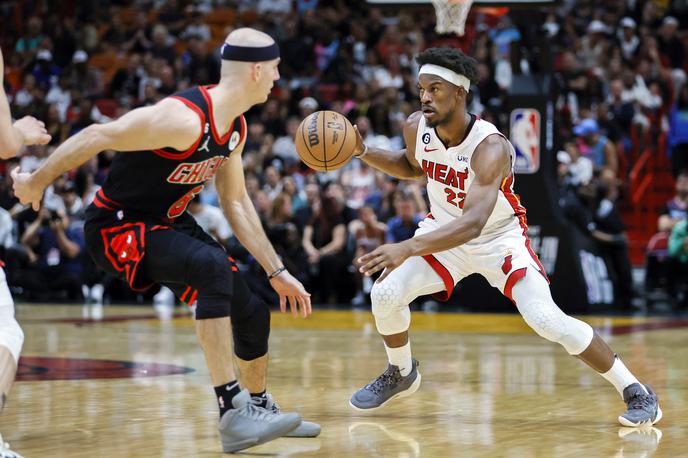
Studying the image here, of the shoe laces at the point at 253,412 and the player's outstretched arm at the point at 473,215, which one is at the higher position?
the player's outstretched arm at the point at 473,215

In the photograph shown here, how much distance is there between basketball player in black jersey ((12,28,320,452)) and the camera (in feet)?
16.0

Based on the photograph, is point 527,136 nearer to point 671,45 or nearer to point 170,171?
point 671,45

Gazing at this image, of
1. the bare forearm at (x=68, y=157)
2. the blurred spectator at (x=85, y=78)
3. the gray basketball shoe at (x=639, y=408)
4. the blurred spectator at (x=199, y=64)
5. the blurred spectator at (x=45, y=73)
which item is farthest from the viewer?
the blurred spectator at (x=45, y=73)

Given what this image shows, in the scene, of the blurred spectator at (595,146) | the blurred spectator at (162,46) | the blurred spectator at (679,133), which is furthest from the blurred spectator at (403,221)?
the blurred spectator at (162,46)

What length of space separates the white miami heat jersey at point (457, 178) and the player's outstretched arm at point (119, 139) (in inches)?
Answer: 63.4

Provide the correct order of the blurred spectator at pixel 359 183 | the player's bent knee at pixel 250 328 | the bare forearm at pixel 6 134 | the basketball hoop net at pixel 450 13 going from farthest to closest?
the blurred spectator at pixel 359 183 → the basketball hoop net at pixel 450 13 → the player's bent knee at pixel 250 328 → the bare forearm at pixel 6 134

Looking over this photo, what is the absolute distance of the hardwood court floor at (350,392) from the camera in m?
5.12

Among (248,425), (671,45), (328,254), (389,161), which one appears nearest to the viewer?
(248,425)

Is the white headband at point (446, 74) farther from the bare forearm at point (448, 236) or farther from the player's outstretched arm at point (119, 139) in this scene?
the player's outstretched arm at point (119, 139)

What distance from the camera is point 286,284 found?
5.45 meters

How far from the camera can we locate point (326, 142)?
621cm

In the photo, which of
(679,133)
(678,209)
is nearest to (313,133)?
(678,209)

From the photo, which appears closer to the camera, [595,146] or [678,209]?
[678,209]

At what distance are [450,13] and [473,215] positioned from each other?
684cm
